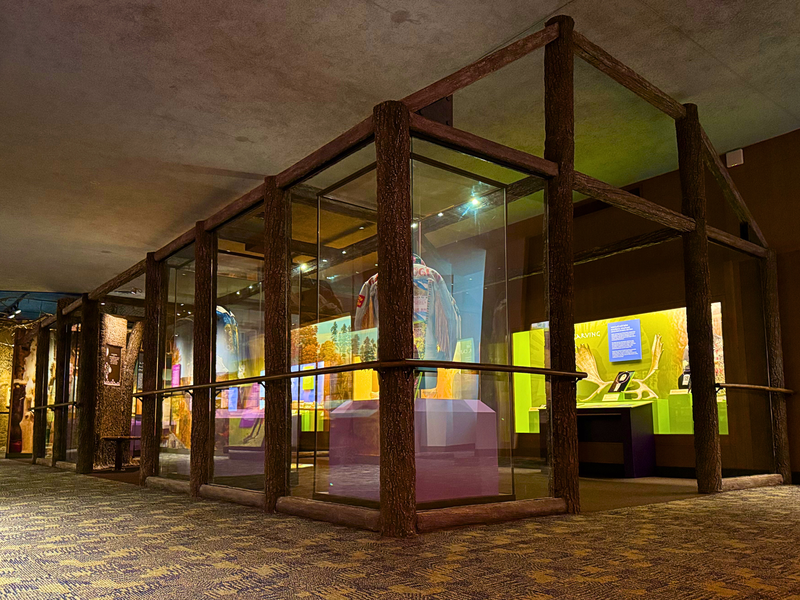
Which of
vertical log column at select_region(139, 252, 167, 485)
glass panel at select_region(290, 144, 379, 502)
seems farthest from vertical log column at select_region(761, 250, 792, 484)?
vertical log column at select_region(139, 252, 167, 485)

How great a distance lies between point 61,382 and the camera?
10.8 meters

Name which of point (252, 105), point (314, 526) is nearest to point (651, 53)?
point (252, 105)

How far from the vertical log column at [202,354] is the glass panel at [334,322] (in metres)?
1.47

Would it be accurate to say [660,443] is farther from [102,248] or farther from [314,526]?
[102,248]

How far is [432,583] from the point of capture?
8.63 feet

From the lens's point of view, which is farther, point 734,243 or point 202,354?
point 734,243

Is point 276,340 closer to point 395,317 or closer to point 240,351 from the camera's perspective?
point 240,351

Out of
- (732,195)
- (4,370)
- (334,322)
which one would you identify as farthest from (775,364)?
(4,370)

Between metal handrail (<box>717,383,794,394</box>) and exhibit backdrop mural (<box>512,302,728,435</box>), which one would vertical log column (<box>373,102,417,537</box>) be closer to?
metal handrail (<box>717,383,794,394</box>)

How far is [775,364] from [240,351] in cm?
533

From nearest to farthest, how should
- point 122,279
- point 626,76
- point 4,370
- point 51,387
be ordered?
point 626,76 → point 122,279 → point 51,387 → point 4,370

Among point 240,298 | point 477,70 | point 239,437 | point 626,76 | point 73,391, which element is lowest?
point 239,437

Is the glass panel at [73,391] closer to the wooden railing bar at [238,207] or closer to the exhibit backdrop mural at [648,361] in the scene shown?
the wooden railing bar at [238,207]

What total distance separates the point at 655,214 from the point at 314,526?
3.84 m
